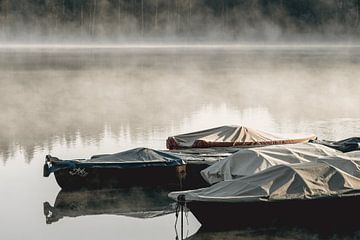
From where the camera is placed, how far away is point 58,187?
35.4 metres

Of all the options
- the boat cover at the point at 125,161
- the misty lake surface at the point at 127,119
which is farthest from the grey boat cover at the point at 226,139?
the boat cover at the point at 125,161

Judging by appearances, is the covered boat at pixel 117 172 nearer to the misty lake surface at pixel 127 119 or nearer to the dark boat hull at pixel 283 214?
the misty lake surface at pixel 127 119

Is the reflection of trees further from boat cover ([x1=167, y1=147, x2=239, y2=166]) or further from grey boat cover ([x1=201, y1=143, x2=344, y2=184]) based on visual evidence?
grey boat cover ([x1=201, y1=143, x2=344, y2=184])

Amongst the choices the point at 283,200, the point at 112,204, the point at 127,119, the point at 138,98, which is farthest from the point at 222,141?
the point at 138,98

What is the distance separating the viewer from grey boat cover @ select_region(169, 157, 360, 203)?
89.6ft

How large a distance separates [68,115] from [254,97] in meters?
22.6

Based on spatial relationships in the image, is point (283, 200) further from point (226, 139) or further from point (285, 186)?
point (226, 139)

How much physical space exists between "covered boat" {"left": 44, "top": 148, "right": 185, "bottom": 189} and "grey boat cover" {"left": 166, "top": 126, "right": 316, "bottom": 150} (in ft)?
20.9

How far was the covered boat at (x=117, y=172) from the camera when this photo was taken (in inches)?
1367

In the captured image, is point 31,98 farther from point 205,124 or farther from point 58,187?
point 58,187

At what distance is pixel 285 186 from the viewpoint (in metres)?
27.8

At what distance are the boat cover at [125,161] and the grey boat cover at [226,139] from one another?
582 cm

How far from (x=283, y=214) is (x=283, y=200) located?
18.6 inches

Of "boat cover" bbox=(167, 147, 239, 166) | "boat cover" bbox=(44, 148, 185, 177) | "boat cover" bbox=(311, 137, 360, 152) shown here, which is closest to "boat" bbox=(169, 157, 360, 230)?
"boat cover" bbox=(44, 148, 185, 177)
